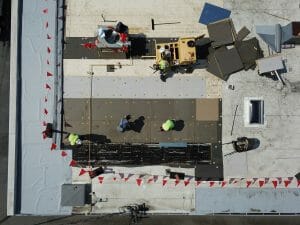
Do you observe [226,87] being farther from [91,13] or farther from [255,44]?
[91,13]

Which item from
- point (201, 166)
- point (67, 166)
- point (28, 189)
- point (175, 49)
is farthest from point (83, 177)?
point (175, 49)

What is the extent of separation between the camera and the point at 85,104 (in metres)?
20.6

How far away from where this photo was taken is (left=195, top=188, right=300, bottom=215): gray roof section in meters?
20.3

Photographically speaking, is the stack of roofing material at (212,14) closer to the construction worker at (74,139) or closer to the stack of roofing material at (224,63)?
the stack of roofing material at (224,63)

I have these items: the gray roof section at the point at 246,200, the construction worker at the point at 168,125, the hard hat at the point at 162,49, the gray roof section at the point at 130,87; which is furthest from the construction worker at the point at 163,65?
the gray roof section at the point at 246,200

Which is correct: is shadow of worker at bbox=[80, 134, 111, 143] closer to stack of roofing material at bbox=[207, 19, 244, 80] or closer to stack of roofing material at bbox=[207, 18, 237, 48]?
stack of roofing material at bbox=[207, 19, 244, 80]

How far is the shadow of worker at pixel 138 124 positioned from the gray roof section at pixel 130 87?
1057mm

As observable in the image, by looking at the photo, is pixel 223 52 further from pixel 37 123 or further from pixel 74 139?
pixel 37 123

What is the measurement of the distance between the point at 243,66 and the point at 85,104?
7757 mm

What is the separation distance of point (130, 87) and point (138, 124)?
1.80 m

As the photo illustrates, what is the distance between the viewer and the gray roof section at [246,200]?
66.6 feet

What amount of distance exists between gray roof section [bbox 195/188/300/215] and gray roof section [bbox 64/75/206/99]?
4.73m

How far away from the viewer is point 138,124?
67.4 feet

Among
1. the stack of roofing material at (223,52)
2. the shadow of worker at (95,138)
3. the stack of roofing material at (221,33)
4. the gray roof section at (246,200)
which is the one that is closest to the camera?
the gray roof section at (246,200)
